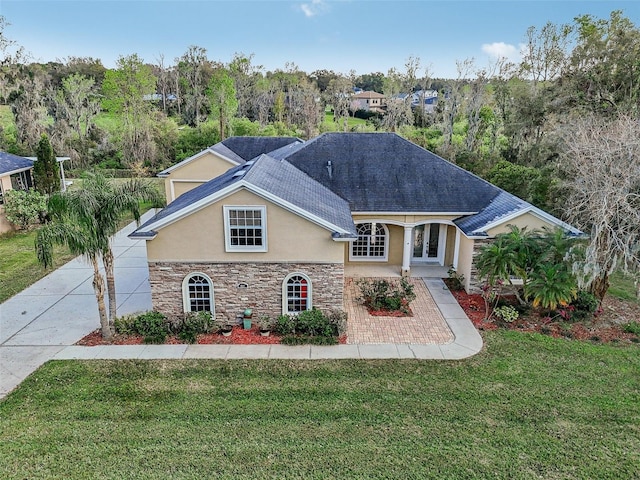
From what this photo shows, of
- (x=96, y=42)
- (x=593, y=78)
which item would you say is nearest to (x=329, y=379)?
(x=593, y=78)

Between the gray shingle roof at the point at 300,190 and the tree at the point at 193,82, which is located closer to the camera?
the gray shingle roof at the point at 300,190

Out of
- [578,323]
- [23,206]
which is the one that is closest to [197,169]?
[23,206]

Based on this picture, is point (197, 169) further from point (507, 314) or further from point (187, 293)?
point (507, 314)

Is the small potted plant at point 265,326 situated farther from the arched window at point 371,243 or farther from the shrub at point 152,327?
the arched window at point 371,243

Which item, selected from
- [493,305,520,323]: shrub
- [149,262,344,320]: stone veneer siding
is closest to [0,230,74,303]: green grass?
[149,262,344,320]: stone veneer siding

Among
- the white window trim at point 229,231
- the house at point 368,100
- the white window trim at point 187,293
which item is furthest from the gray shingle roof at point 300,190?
the house at point 368,100

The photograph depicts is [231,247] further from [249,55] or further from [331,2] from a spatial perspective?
[249,55]
